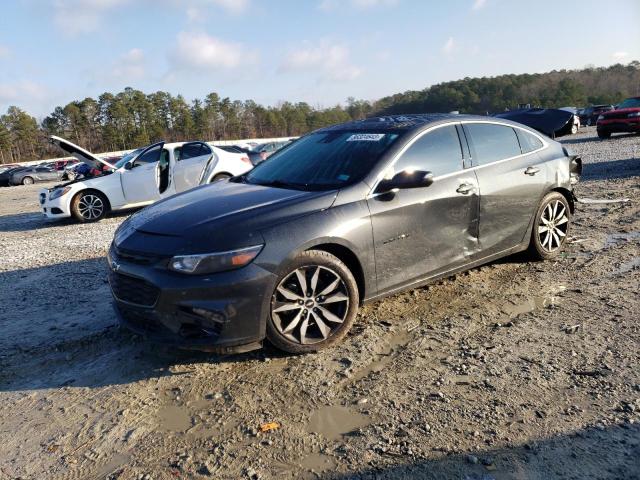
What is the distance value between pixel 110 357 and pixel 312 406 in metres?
1.69

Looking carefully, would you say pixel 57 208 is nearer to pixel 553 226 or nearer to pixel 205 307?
pixel 205 307

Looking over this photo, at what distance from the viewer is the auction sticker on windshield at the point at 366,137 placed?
170 inches

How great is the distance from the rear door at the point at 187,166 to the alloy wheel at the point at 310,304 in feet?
25.3

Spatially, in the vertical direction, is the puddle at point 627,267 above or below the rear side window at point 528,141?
below

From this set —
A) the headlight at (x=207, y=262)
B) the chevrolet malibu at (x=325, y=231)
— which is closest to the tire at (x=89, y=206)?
the chevrolet malibu at (x=325, y=231)

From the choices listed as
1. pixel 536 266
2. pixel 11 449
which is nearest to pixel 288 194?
pixel 11 449

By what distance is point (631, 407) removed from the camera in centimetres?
278

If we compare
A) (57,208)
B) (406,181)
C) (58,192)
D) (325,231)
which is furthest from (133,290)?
(58,192)

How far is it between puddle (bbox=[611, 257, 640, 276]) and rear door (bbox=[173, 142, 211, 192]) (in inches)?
320

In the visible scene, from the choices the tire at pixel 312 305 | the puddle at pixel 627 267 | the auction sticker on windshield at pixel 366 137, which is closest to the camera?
the tire at pixel 312 305

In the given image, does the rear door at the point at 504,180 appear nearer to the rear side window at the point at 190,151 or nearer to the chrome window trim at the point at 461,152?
the chrome window trim at the point at 461,152

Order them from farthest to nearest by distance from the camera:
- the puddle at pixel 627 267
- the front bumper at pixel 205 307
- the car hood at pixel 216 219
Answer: the puddle at pixel 627 267 → the car hood at pixel 216 219 → the front bumper at pixel 205 307

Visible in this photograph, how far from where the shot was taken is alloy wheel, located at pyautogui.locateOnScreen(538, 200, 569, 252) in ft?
17.6

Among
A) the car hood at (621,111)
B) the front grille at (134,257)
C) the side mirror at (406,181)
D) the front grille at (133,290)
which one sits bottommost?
the front grille at (133,290)
